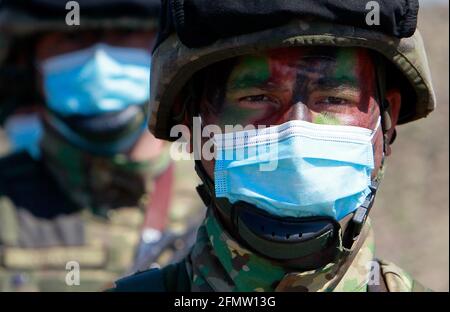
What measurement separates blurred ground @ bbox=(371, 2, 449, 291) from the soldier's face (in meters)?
5.53

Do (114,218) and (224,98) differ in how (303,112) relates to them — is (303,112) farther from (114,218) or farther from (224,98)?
(114,218)

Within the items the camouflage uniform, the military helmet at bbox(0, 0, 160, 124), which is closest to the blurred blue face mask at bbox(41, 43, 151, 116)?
the military helmet at bbox(0, 0, 160, 124)

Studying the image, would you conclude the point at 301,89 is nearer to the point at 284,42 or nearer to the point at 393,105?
the point at 284,42

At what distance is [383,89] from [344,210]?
39 cm

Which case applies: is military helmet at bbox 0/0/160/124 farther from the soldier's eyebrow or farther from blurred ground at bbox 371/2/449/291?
the soldier's eyebrow

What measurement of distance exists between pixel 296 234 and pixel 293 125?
30 cm

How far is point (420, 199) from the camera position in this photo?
37.9ft

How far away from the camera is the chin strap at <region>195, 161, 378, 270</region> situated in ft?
11.3

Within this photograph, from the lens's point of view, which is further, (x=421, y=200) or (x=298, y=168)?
(x=421, y=200)

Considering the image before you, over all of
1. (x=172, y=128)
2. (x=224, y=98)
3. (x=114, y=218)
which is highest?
(x=224, y=98)

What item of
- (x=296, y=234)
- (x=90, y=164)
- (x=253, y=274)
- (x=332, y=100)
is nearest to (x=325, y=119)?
(x=332, y=100)

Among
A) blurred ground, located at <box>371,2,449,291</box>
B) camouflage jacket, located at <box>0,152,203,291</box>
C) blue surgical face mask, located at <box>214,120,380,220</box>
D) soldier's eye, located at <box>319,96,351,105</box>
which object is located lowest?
blurred ground, located at <box>371,2,449,291</box>
